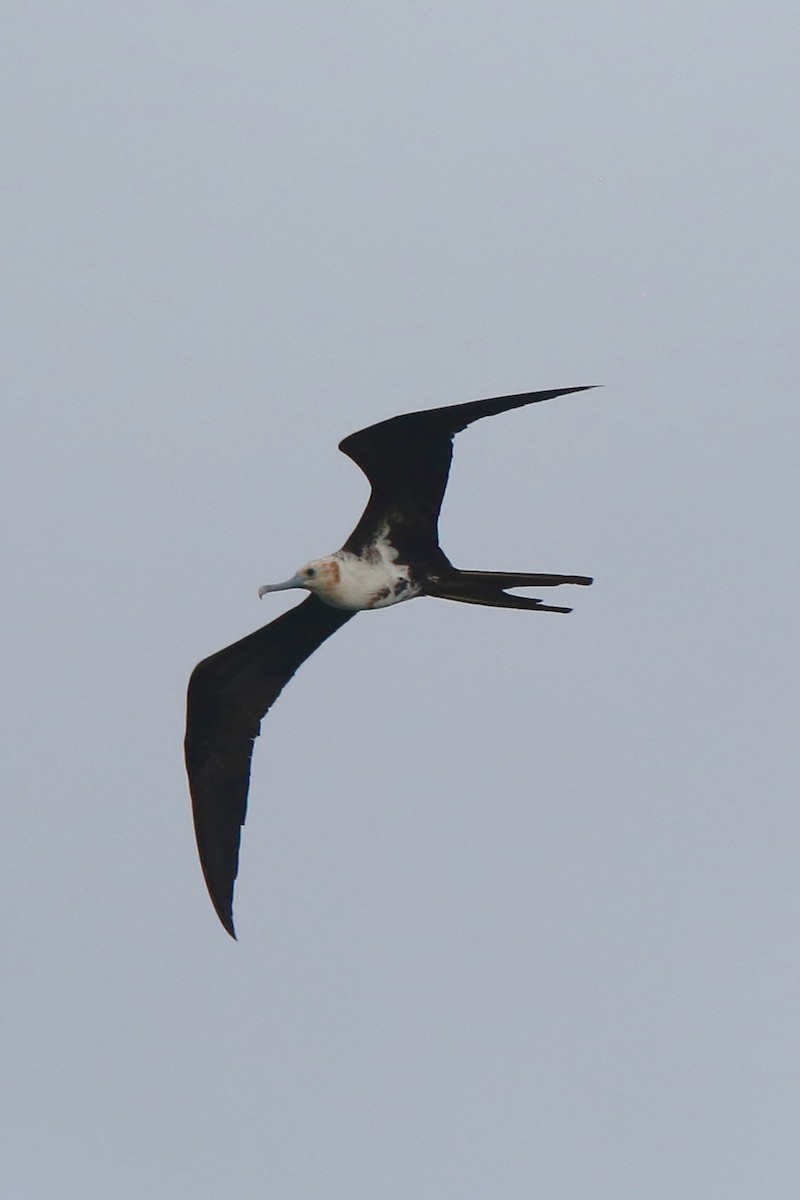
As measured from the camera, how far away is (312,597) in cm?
822

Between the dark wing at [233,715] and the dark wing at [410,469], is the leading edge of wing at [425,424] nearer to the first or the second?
the dark wing at [410,469]

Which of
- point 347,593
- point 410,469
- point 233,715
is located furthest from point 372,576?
point 233,715

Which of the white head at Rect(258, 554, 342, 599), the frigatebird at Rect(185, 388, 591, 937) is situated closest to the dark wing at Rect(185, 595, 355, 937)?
the frigatebird at Rect(185, 388, 591, 937)

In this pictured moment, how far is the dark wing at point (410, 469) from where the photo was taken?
7.04 meters

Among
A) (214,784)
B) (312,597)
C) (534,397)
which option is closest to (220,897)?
(214,784)

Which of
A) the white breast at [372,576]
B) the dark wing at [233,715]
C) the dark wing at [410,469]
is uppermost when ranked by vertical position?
the dark wing at [410,469]

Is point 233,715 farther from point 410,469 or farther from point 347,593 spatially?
point 410,469

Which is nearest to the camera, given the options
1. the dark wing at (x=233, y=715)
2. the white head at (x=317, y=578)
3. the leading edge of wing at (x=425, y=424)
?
the leading edge of wing at (x=425, y=424)

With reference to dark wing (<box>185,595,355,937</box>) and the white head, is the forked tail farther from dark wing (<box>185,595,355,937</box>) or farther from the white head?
dark wing (<box>185,595,355,937</box>)

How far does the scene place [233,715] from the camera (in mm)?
8391

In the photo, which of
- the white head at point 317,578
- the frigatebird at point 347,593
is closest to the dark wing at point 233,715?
the frigatebird at point 347,593

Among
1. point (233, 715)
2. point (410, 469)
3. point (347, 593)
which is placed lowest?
point (233, 715)

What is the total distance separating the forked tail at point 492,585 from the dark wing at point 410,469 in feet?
0.42

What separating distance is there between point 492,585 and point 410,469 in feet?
1.86
